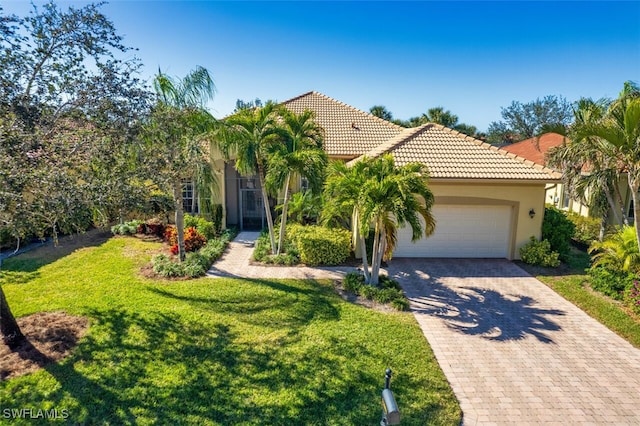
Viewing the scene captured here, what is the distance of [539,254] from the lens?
41.9ft

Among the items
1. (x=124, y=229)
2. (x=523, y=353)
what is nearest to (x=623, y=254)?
(x=523, y=353)

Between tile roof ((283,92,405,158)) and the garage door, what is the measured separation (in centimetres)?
585

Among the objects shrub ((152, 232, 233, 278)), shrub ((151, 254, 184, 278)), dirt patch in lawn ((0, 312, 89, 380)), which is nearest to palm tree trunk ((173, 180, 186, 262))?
shrub ((152, 232, 233, 278))

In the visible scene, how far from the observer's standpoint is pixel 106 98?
7.38m

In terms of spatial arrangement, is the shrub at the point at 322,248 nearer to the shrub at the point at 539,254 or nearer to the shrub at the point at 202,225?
the shrub at the point at 202,225

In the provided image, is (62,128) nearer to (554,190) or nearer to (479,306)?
(479,306)

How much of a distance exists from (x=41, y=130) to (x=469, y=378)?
9325 mm

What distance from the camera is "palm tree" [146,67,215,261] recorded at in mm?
8508

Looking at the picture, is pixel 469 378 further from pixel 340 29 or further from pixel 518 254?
pixel 340 29

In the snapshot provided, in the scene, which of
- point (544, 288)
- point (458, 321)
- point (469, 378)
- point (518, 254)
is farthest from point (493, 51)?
point (469, 378)

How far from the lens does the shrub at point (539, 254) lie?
12.7m

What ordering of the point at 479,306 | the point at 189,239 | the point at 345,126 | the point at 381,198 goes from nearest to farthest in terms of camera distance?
the point at 381,198
the point at 479,306
the point at 189,239
the point at 345,126

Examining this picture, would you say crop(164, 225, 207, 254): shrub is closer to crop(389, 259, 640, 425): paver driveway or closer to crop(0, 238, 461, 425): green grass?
crop(0, 238, 461, 425): green grass

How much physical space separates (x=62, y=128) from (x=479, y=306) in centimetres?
1115
